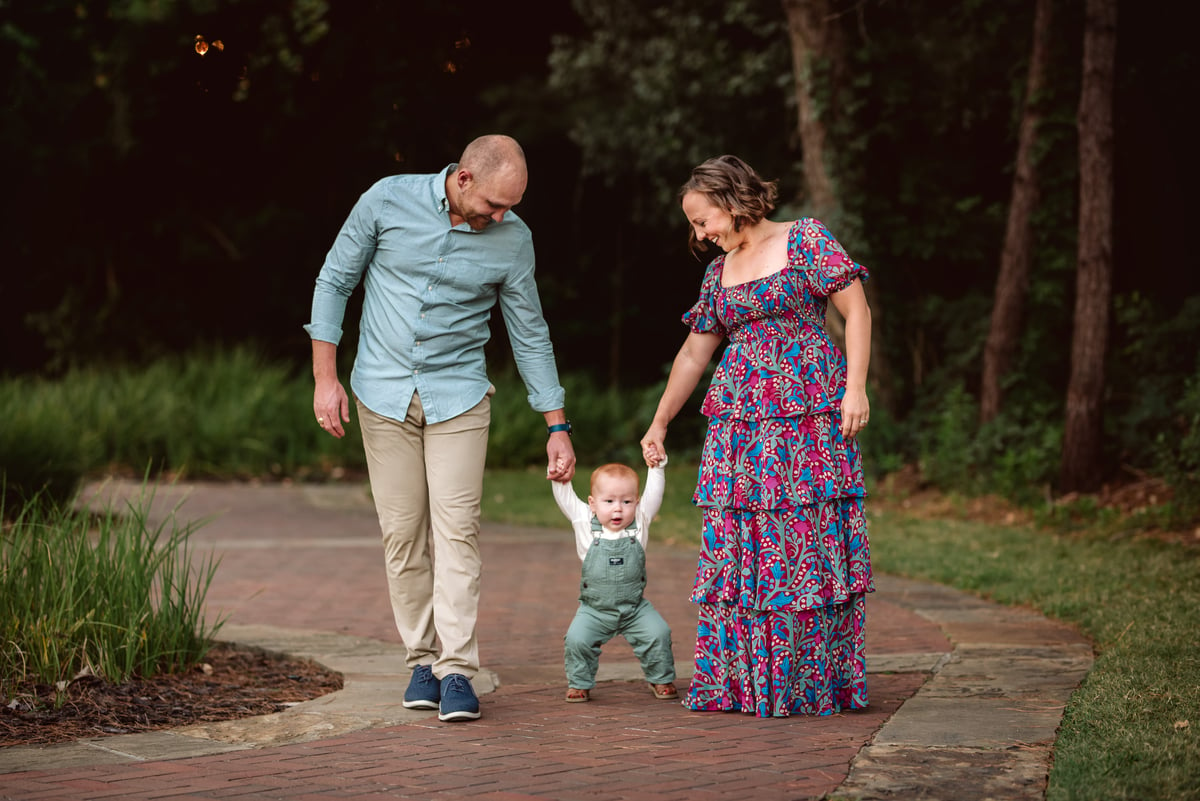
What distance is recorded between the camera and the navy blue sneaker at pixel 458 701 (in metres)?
4.59

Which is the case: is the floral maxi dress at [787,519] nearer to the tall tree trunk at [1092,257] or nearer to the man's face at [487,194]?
the man's face at [487,194]

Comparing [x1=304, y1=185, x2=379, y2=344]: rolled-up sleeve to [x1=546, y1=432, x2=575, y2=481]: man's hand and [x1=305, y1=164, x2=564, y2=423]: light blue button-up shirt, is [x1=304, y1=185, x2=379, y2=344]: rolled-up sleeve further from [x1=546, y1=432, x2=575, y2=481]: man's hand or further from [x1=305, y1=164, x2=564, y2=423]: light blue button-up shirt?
[x1=546, y1=432, x2=575, y2=481]: man's hand

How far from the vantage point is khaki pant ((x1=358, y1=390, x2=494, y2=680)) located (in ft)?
15.7

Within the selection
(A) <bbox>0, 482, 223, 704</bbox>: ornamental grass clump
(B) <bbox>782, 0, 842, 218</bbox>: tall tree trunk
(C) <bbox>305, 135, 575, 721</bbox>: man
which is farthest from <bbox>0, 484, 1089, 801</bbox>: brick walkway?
(B) <bbox>782, 0, 842, 218</bbox>: tall tree trunk

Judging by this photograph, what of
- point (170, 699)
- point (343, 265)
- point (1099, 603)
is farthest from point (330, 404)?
point (1099, 603)

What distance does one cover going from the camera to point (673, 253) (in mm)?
20422

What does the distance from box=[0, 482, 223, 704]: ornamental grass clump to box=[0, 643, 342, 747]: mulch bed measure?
6 centimetres

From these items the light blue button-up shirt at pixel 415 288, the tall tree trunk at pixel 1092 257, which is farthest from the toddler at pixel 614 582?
the tall tree trunk at pixel 1092 257

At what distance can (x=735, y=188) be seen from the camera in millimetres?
4711

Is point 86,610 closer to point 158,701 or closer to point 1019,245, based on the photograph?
point 158,701

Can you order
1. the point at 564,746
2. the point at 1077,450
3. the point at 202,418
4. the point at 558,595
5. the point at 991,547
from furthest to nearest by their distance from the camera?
the point at 202,418
the point at 1077,450
the point at 991,547
the point at 558,595
the point at 564,746

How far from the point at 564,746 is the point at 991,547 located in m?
5.77

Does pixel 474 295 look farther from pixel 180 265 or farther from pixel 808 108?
pixel 180 265

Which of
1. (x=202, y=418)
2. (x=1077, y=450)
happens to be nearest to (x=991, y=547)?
(x=1077, y=450)
